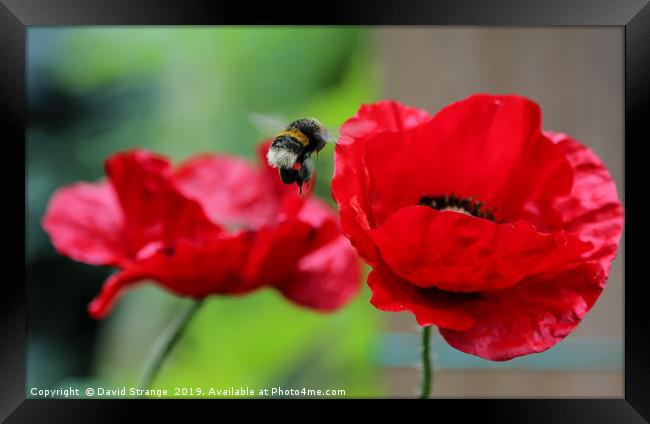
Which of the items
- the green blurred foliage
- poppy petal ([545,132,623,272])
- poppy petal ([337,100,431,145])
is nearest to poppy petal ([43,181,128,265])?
poppy petal ([337,100,431,145])

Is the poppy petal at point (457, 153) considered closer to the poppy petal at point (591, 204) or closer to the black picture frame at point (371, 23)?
the poppy petal at point (591, 204)

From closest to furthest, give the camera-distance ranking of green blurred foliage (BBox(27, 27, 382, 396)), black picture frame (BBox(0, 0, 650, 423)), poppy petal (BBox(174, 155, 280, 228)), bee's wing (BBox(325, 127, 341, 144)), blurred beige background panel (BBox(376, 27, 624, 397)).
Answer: bee's wing (BBox(325, 127, 341, 144)), black picture frame (BBox(0, 0, 650, 423)), poppy petal (BBox(174, 155, 280, 228)), green blurred foliage (BBox(27, 27, 382, 396)), blurred beige background panel (BBox(376, 27, 624, 397))

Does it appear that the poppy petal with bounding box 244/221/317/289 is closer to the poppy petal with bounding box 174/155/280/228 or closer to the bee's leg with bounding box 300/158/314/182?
the bee's leg with bounding box 300/158/314/182

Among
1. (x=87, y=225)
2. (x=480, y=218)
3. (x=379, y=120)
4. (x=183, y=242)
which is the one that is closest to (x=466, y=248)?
(x=480, y=218)

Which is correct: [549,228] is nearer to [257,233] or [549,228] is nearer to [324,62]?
[257,233]

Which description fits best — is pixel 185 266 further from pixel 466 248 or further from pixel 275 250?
pixel 466 248

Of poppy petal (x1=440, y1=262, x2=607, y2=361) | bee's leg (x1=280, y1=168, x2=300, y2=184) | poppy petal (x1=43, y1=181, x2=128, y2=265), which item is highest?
bee's leg (x1=280, y1=168, x2=300, y2=184)

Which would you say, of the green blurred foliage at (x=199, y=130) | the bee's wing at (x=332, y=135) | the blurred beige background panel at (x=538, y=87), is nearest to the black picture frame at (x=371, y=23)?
the bee's wing at (x=332, y=135)

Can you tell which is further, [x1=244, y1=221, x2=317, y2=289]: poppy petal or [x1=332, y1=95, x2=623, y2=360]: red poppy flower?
[x1=244, y1=221, x2=317, y2=289]: poppy petal
